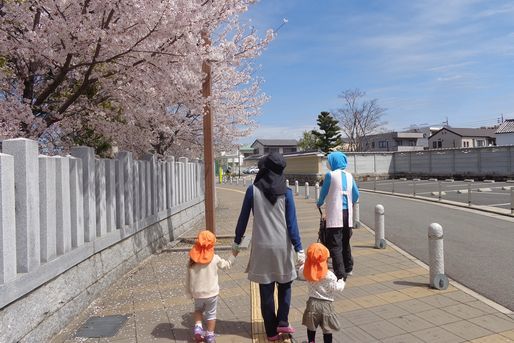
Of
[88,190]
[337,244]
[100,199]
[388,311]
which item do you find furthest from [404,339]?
[100,199]

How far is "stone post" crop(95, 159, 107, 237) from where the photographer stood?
19.1ft

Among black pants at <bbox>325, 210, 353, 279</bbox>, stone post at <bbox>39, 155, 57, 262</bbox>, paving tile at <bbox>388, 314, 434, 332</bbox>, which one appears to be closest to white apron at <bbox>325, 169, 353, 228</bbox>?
black pants at <bbox>325, 210, 353, 279</bbox>

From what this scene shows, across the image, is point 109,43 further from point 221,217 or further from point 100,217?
point 221,217

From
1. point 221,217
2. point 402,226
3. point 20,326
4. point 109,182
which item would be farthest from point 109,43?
point 221,217

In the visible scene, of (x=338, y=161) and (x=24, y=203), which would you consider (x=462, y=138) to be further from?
(x=24, y=203)

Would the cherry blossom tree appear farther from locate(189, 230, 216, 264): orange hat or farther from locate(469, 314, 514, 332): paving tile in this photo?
locate(469, 314, 514, 332): paving tile

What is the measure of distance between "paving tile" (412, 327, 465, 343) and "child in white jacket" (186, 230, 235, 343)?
2090mm

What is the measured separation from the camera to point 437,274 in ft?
18.0

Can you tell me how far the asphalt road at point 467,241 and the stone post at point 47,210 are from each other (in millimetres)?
5358

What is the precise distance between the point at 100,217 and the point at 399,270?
479 cm

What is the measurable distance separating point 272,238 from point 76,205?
270cm

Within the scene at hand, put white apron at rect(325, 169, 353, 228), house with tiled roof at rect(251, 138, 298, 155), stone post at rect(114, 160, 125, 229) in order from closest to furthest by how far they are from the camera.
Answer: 1. white apron at rect(325, 169, 353, 228)
2. stone post at rect(114, 160, 125, 229)
3. house with tiled roof at rect(251, 138, 298, 155)

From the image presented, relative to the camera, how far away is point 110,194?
633 cm

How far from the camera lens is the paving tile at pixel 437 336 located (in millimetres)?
3916
